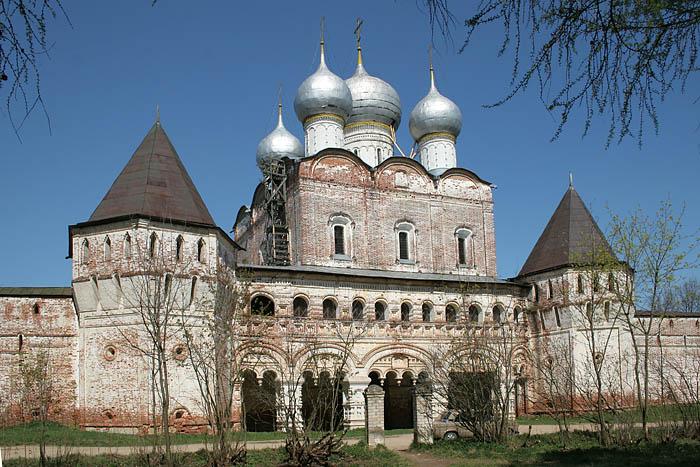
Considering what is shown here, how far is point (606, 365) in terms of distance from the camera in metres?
25.6

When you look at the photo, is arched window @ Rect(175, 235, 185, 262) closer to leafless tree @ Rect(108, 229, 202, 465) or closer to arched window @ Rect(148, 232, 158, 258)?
leafless tree @ Rect(108, 229, 202, 465)

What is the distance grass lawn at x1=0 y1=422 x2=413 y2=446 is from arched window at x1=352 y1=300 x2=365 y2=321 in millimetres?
5790

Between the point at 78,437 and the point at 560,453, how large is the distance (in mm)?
10745

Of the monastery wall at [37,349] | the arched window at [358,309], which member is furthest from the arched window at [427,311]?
the monastery wall at [37,349]

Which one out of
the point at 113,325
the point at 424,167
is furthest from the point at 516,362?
the point at 113,325

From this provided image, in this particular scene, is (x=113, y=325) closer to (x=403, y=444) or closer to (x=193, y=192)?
(x=193, y=192)

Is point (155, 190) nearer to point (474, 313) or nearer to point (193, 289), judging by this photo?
point (193, 289)

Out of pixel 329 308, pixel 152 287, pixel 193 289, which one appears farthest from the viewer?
pixel 329 308

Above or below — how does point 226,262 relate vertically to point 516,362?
above

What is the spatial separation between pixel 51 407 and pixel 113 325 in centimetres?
257

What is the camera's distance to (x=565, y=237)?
27859 mm

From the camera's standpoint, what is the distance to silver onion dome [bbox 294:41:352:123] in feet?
98.1

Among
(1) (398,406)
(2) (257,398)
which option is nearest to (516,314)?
(1) (398,406)

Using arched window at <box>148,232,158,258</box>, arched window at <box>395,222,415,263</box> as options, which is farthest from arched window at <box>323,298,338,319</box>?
arched window at <box>148,232,158,258</box>
